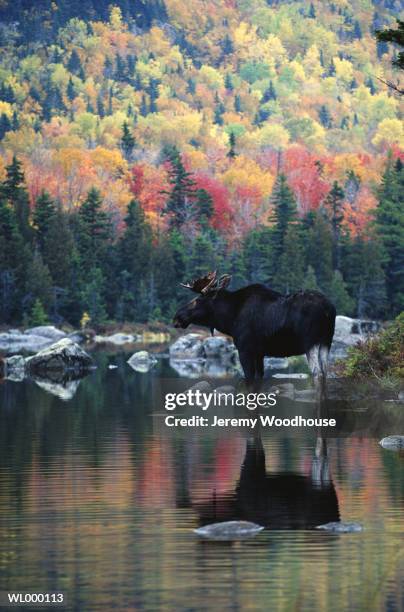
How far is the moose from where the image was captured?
2280 cm

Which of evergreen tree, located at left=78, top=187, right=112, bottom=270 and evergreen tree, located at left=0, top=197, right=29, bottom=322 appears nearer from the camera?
evergreen tree, located at left=0, top=197, right=29, bottom=322

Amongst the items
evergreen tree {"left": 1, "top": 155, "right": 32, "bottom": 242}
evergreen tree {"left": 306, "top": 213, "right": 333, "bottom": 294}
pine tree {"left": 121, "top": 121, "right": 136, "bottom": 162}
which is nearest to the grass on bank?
evergreen tree {"left": 306, "top": 213, "right": 333, "bottom": 294}

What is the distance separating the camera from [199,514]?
14.4 m

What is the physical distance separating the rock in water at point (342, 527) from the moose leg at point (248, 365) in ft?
32.7

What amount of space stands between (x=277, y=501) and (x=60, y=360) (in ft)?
104

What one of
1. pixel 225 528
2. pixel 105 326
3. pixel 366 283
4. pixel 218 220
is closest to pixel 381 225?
pixel 366 283

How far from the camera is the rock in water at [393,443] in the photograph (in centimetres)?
2006

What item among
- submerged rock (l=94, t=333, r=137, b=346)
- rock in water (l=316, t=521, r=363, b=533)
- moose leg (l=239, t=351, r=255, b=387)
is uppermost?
rock in water (l=316, t=521, r=363, b=533)

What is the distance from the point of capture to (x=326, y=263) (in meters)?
94.5

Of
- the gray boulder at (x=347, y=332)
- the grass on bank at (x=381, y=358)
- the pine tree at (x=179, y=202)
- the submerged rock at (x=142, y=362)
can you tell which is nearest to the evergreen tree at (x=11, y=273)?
the pine tree at (x=179, y=202)

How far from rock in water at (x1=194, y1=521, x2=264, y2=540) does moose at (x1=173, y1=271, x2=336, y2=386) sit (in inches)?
378

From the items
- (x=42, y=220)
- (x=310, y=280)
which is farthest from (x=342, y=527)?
(x=42, y=220)

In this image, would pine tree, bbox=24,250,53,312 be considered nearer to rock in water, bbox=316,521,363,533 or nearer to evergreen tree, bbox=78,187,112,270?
evergreen tree, bbox=78,187,112,270

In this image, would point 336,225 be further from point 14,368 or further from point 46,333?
point 14,368
